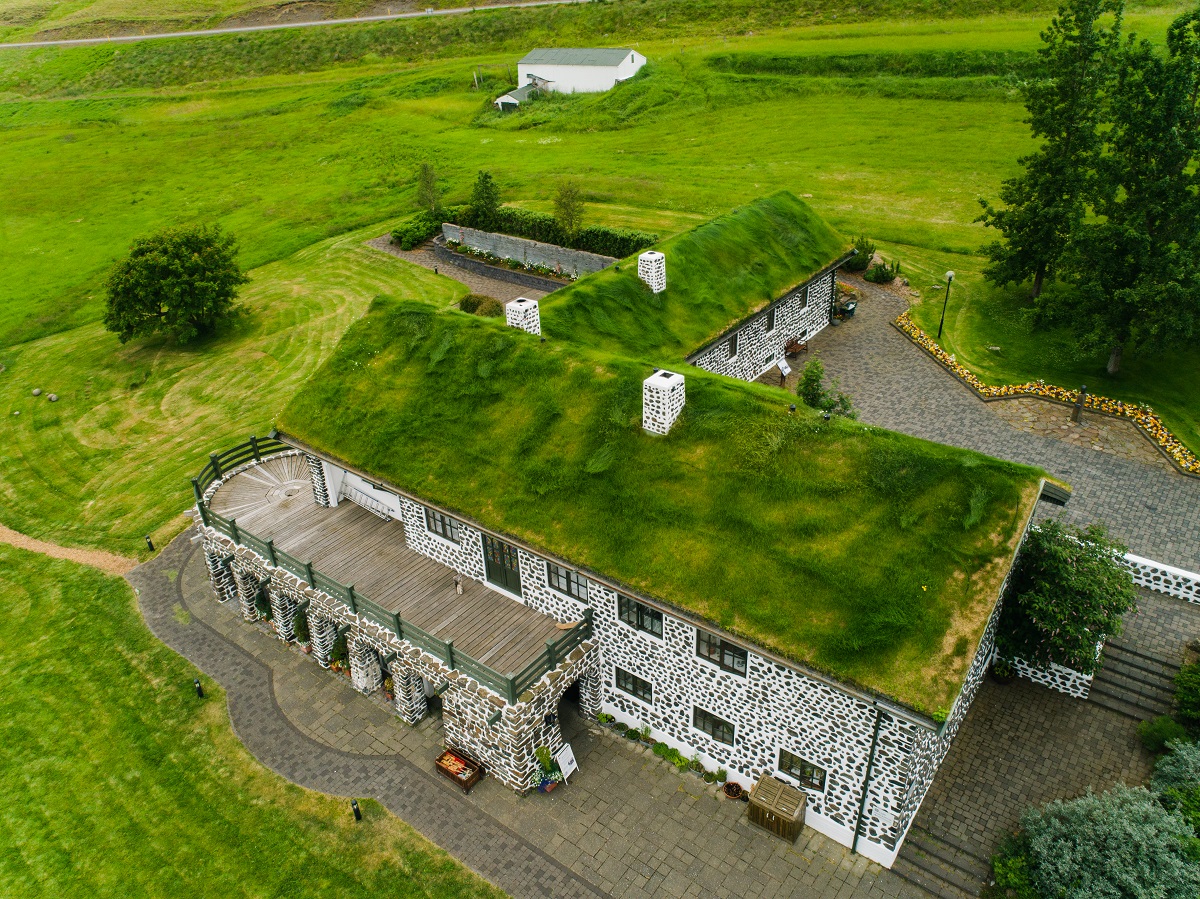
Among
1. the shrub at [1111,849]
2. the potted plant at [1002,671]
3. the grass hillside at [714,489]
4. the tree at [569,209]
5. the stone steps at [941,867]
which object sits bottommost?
the stone steps at [941,867]

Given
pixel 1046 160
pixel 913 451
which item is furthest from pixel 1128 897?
pixel 1046 160

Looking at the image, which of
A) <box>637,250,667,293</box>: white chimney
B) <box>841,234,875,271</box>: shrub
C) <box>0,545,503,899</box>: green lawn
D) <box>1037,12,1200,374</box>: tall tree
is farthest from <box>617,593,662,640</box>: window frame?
<box>841,234,875,271</box>: shrub

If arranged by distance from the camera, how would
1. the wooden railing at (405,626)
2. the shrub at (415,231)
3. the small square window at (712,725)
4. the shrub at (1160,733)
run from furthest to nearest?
the shrub at (415,231) < the shrub at (1160,733) < the small square window at (712,725) < the wooden railing at (405,626)

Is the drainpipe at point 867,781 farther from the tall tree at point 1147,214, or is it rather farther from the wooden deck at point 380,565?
the tall tree at point 1147,214

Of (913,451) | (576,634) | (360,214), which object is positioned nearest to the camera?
(913,451)

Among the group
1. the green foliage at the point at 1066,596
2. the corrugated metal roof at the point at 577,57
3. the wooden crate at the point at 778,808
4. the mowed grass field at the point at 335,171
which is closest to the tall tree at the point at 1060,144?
the mowed grass field at the point at 335,171

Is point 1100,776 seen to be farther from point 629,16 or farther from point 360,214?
point 629,16

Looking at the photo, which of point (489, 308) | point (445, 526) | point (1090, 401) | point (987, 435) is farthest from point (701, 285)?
point (1090, 401)
